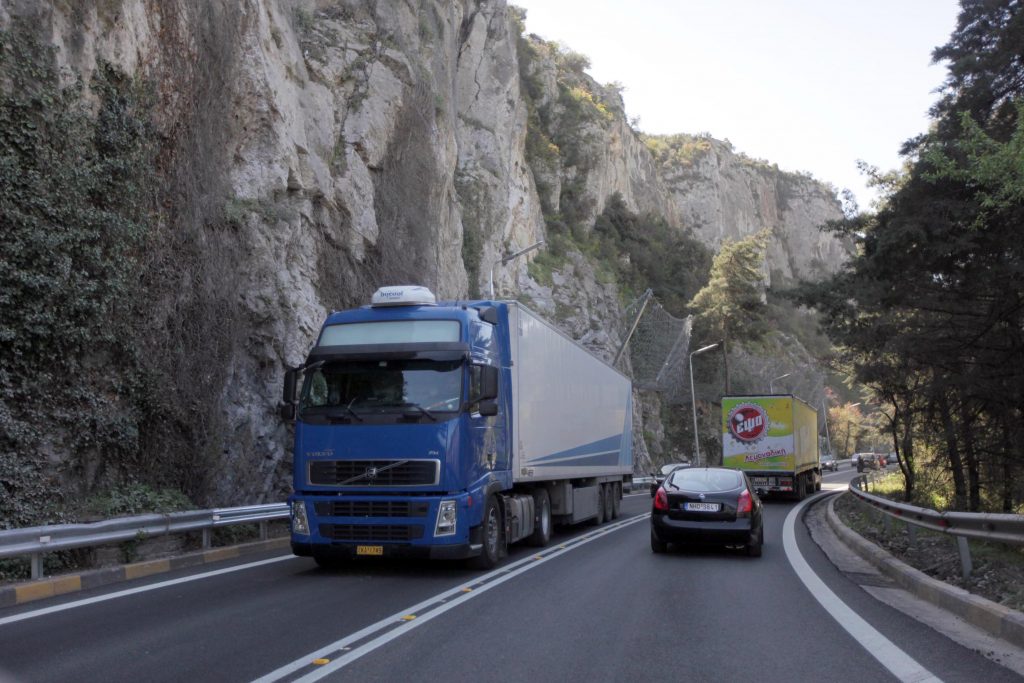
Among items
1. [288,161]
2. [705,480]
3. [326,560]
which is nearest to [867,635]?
[705,480]

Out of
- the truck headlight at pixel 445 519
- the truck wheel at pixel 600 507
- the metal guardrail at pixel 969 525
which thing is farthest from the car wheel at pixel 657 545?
the truck wheel at pixel 600 507

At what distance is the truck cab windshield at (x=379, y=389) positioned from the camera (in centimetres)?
1091

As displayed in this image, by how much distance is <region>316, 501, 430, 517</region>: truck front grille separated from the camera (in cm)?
1062

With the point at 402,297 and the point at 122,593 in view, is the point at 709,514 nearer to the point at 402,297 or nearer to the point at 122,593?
the point at 402,297

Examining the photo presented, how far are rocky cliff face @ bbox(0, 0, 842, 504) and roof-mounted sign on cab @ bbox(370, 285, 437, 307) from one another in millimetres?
5346

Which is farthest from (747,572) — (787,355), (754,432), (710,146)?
(710,146)

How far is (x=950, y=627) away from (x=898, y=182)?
1754cm

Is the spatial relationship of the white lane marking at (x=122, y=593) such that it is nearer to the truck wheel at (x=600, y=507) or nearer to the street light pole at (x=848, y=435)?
the truck wheel at (x=600, y=507)

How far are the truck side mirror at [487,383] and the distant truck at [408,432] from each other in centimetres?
1

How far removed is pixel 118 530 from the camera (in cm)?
1112

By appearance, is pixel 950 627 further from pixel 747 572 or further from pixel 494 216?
pixel 494 216

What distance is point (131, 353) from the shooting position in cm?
1421

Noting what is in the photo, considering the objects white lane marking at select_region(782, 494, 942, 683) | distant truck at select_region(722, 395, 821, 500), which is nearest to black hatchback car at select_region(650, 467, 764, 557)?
white lane marking at select_region(782, 494, 942, 683)

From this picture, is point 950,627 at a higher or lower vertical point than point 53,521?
lower
